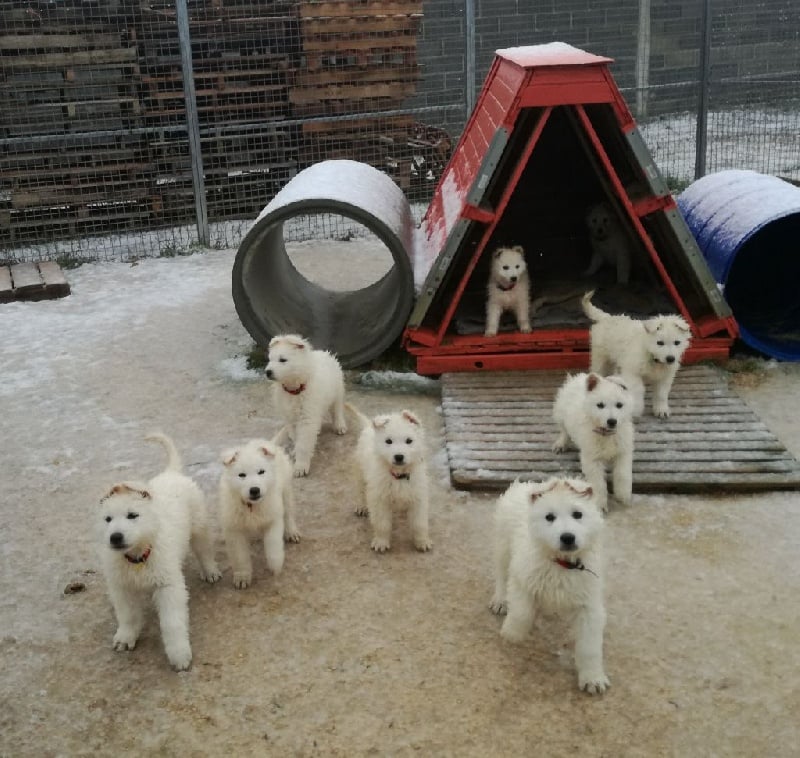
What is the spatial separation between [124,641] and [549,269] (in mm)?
5547

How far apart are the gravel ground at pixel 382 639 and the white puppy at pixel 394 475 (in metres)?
0.13

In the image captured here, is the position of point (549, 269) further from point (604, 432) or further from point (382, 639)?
point (382, 639)

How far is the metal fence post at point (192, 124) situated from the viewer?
10.3 m

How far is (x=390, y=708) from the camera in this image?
3689mm

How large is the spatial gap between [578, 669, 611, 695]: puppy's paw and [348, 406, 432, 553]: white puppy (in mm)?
1261

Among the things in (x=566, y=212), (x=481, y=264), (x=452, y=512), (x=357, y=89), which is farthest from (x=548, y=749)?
(x=357, y=89)

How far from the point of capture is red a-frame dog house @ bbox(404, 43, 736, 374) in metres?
6.48

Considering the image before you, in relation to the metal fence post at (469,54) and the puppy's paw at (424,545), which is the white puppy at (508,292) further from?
the metal fence post at (469,54)

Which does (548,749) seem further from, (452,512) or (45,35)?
(45,35)

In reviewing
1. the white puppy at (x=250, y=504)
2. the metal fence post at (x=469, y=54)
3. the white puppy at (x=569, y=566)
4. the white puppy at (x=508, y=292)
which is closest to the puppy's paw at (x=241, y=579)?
the white puppy at (x=250, y=504)

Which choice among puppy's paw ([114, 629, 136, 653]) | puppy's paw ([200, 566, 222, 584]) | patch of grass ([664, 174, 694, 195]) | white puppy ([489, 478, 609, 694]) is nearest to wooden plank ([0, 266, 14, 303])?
puppy's paw ([200, 566, 222, 584])

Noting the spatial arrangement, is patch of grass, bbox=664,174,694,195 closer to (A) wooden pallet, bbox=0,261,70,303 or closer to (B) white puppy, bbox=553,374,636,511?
(A) wooden pallet, bbox=0,261,70,303

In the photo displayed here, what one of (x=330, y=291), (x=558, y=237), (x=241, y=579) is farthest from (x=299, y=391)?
(x=558, y=237)

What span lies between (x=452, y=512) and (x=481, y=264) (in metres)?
3.89
